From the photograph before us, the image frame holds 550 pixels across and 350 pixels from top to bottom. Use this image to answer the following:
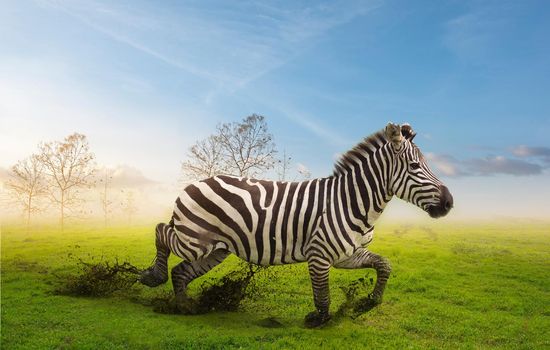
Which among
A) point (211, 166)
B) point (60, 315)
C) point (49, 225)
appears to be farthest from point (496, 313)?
point (49, 225)

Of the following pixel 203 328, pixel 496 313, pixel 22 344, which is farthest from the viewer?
pixel 496 313

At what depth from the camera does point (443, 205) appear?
700 cm

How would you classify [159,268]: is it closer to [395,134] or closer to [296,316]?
[296,316]

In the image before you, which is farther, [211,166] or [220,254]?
[211,166]

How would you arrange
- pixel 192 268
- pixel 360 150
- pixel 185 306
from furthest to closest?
pixel 185 306, pixel 192 268, pixel 360 150

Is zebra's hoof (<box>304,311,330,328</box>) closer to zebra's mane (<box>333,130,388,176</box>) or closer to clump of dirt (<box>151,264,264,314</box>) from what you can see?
clump of dirt (<box>151,264,264,314</box>)

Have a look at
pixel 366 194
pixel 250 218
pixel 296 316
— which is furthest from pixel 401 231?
pixel 250 218

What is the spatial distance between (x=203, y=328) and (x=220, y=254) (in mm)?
1349

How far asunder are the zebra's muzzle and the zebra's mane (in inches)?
51.3

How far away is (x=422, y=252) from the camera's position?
2058 centimetres

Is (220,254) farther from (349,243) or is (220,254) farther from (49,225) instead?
(49,225)

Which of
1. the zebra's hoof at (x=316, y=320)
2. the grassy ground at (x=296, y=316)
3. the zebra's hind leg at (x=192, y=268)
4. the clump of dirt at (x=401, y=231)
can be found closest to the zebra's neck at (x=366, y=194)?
the zebra's hoof at (x=316, y=320)

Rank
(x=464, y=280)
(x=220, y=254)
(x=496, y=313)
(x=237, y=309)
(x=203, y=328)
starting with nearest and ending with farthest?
(x=203, y=328) → (x=220, y=254) → (x=237, y=309) → (x=496, y=313) → (x=464, y=280)

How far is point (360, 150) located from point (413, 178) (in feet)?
3.51
